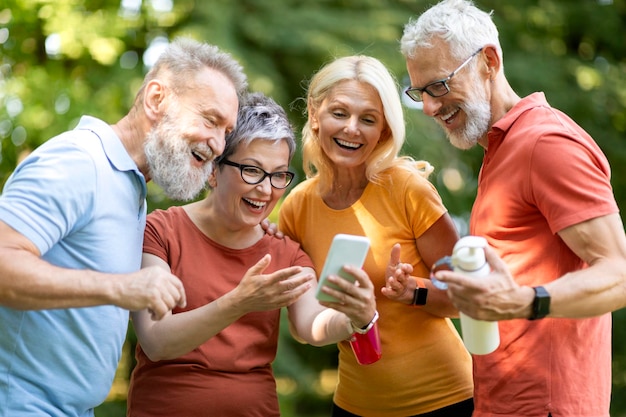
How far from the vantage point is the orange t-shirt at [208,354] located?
2.93 meters

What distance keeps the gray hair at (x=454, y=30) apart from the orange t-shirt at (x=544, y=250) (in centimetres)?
35

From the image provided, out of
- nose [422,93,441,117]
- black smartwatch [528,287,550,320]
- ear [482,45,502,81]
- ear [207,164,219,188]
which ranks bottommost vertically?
ear [207,164,219,188]

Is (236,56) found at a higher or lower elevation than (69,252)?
lower

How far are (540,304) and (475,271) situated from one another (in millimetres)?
209

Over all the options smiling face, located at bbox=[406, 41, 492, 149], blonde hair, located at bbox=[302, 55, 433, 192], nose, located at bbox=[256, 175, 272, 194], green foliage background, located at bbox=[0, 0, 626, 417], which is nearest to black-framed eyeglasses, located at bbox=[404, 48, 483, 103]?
smiling face, located at bbox=[406, 41, 492, 149]

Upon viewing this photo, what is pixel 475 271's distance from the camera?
236 cm

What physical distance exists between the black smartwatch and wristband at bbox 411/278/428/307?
0.77 meters

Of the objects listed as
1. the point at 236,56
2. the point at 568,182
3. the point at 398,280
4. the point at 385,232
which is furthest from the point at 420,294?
the point at 236,56

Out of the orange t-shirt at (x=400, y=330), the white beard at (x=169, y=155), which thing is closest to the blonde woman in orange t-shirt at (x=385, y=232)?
the orange t-shirt at (x=400, y=330)

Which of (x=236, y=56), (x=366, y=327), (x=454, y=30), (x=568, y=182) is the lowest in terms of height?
(x=236, y=56)

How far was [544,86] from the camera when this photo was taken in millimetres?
7840

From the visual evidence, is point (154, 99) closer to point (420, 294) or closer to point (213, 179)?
point (213, 179)

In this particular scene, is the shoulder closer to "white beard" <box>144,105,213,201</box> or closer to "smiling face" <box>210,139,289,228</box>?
"smiling face" <box>210,139,289,228</box>

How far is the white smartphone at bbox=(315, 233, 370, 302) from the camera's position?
8.25ft
